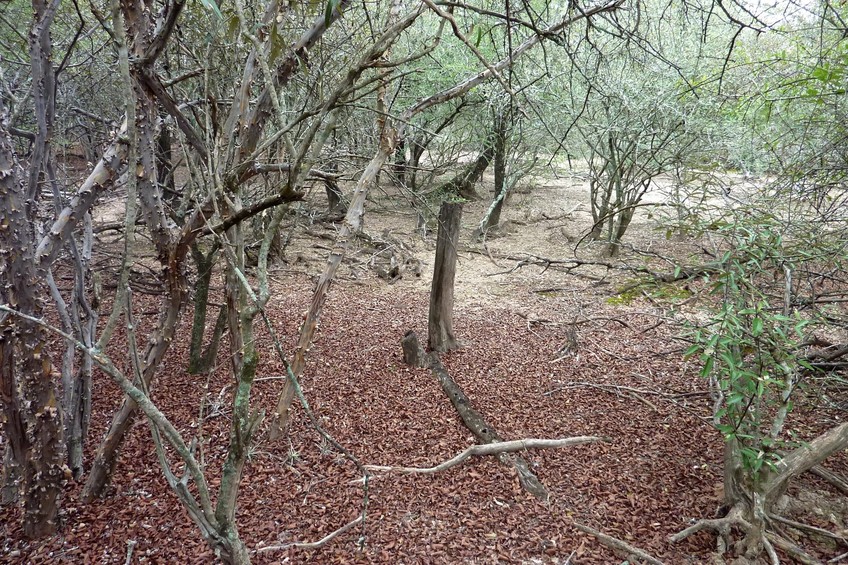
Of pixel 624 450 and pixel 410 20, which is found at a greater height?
pixel 410 20

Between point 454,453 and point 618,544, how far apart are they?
1125mm

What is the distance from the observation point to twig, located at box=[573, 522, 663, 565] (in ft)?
7.15

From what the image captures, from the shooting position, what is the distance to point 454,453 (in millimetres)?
3168

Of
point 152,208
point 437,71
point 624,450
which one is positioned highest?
point 437,71

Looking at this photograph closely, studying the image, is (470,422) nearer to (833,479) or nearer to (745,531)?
(745,531)

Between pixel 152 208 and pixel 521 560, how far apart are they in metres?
2.38

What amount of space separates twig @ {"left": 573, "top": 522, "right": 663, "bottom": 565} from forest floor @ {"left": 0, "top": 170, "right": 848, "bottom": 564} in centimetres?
4

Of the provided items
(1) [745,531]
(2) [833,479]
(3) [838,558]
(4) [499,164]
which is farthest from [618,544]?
(4) [499,164]

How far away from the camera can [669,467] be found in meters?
2.95

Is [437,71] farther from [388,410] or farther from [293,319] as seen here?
[388,410]

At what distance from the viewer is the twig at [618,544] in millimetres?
2180

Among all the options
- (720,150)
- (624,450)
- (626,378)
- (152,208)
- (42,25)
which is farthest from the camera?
(720,150)

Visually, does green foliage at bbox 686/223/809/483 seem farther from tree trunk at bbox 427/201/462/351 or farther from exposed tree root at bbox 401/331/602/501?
tree trunk at bbox 427/201/462/351

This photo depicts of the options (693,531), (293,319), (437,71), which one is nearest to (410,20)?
(693,531)
